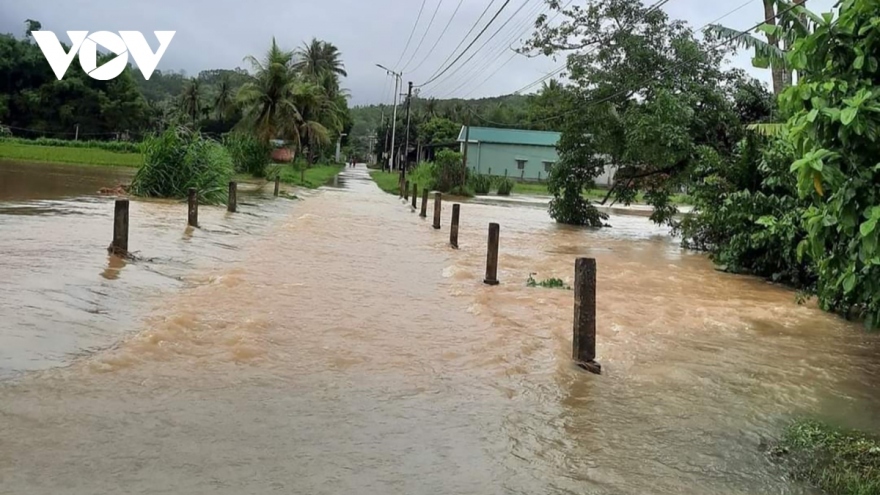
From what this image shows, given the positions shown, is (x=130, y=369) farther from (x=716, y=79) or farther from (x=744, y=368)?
(x=716, y=79)

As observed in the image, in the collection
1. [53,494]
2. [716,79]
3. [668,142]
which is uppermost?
[716,79]

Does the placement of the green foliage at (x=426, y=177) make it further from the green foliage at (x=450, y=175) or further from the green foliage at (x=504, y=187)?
the green foliage at (x=504, y=187)

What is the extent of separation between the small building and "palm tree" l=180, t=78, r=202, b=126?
109ft

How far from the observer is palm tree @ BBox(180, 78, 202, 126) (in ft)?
268

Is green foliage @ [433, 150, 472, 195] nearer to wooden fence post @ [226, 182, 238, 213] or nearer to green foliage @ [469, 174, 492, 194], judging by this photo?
green foliage @ [469, 174, 492, 194]

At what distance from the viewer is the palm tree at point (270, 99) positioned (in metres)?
50.0

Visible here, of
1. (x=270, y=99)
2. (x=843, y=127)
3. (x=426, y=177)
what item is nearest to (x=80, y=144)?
(x=270, y=99)

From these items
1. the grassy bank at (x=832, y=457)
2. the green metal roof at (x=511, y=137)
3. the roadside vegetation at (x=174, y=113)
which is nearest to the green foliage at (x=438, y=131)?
the roadside vegetation at (x=174, y=113)

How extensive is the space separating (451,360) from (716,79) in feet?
59.6

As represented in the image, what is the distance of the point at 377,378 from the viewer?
723cm

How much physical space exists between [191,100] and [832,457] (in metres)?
83.2

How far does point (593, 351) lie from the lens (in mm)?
7965

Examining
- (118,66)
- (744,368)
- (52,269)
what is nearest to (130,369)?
(52,269)

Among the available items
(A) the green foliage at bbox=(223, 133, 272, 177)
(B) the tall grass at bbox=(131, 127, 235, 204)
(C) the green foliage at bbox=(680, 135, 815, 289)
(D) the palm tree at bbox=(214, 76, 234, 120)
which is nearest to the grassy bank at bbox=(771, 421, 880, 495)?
(C) the green foliage at bbox=(680, 135, 815, 289)
